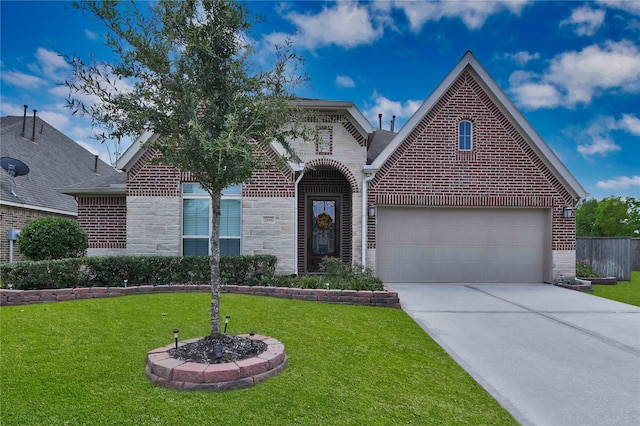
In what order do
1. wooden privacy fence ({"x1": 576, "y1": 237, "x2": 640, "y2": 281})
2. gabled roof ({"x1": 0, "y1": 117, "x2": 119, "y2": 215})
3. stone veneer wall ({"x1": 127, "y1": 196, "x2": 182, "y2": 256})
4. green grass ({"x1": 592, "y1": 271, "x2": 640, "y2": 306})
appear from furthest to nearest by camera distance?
1. gabled roof ({"x1": 0, "y1": 117, "x2": 119, "y2": 215})
2. wooden privacy fence ({"x1": 576, "y1": 237, "x2": 640, "y2": 281})
3. stone veneer wall ({"x1": 127, "y1": 196, "x2": 182, "y2": 256})
4. green grass ({"x1": 592, "y1": 271, "x2": 640, "y2": 306})

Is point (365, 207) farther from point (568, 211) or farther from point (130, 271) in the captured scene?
point (130, 271)

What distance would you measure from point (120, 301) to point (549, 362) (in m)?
7.31

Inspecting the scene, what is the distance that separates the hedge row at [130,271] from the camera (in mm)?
7715

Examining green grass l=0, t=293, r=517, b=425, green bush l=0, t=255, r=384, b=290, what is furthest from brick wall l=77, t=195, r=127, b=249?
green grass l=0, t=293, r=517, b=425

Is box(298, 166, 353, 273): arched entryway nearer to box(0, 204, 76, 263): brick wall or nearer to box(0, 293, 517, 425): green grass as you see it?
box(0, 293, 517, 425): green grass

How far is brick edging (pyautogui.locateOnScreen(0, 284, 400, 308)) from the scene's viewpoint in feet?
24.4

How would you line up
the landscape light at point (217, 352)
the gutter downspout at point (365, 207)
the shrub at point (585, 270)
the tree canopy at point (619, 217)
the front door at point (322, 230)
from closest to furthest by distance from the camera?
the landscape light at point (217, 352) → the gutter downspout at point (365, 207) → the shrub at point (585, 270) → the front door at point (322, 230) → the tree canopy at point (619, 217)

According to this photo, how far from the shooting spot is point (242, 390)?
144 inches

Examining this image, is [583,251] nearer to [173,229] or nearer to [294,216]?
[294,216]

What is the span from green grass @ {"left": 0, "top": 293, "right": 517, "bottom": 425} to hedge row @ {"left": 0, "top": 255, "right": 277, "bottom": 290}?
3.70 ft

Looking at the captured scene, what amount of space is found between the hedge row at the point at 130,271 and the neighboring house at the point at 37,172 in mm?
3513

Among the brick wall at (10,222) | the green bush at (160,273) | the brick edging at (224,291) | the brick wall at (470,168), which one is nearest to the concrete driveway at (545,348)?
the brick edging at (224,291)

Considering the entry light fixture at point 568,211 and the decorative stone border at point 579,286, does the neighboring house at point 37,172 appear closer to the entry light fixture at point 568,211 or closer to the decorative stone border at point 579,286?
the entry light fixture at point 568,211

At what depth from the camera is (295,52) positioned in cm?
475
